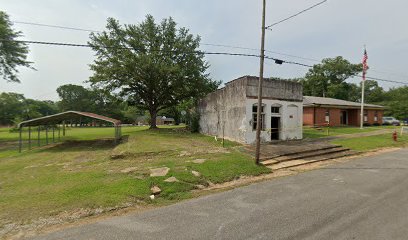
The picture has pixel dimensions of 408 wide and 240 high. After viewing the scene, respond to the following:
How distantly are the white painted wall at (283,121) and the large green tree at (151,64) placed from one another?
1289cm

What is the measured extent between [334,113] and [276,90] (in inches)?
722

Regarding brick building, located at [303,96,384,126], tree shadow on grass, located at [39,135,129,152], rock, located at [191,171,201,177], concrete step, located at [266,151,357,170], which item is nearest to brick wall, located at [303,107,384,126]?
brick building, located at [303,96,384,126]

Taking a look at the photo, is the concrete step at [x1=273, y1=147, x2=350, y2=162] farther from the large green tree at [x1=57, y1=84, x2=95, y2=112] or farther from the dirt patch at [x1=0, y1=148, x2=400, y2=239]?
the large green tree at [x1=57, y1=84, x2=95, y2=112]

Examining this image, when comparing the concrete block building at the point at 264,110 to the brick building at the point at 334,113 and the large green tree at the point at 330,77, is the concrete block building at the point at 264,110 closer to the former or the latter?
the brick building at the point at 334,113

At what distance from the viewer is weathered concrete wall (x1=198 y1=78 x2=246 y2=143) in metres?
17.9

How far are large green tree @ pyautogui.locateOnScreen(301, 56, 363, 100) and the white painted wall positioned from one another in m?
38.8

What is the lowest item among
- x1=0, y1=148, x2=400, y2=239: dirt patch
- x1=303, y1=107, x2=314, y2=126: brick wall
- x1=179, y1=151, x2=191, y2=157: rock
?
x1=0, y1=148, x2=400, y2=239: dirt patch

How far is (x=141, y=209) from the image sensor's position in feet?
21.0

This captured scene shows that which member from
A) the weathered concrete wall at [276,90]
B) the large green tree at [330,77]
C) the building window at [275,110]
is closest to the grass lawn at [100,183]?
the weathered concrete wall at [276,90]

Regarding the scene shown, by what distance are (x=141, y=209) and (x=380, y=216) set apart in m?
5.76

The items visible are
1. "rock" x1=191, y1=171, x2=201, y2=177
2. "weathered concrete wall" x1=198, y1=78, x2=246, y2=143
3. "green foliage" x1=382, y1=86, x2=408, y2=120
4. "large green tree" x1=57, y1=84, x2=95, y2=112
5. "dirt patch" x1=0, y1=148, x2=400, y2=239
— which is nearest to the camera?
"dirt patch" x1=0, y1=148, x2=400, y2=239

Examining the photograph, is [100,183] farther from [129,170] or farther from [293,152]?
[293,152]

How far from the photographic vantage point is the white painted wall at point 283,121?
56.6 feet

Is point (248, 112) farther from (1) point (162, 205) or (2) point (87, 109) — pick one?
(2) point (87, 109)
